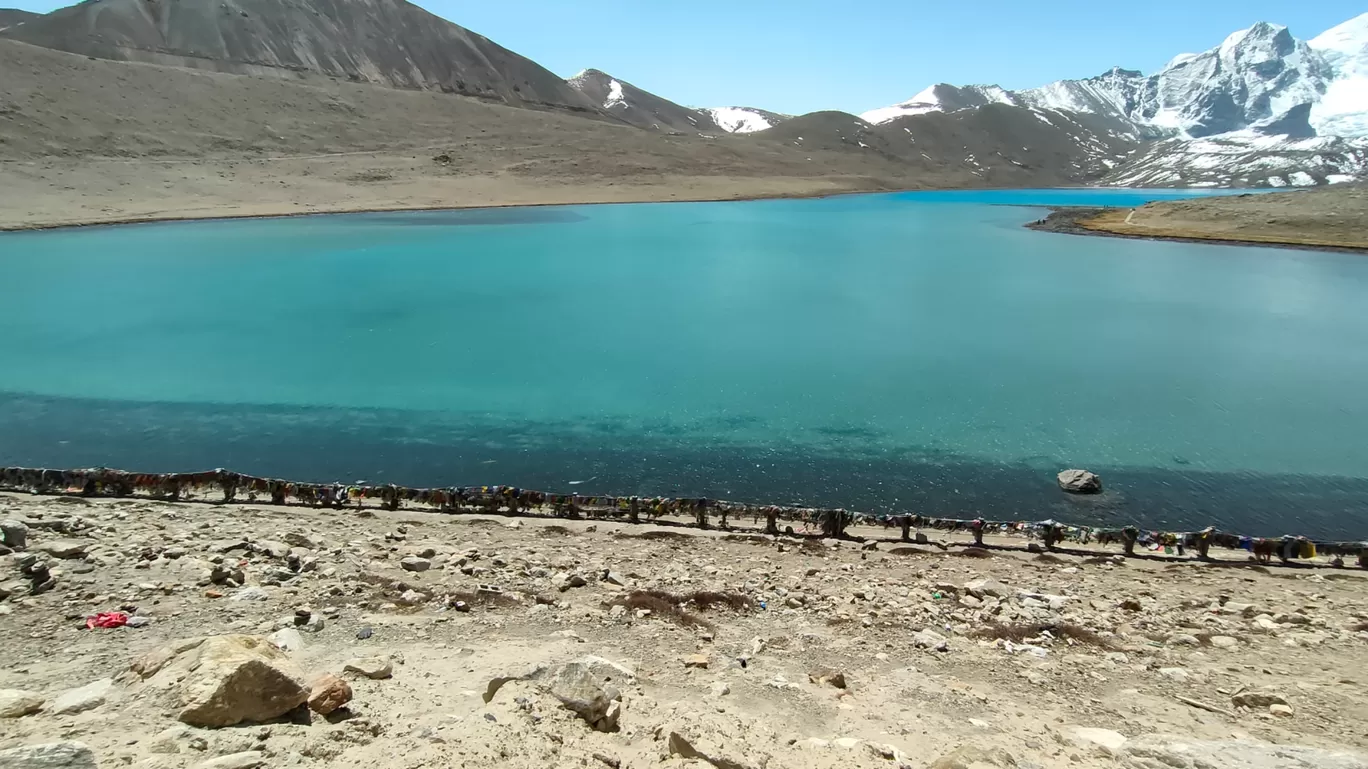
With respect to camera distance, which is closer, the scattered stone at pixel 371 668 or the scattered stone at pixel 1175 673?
the scattered stone at pixel 371 668

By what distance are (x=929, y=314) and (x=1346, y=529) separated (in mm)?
23159

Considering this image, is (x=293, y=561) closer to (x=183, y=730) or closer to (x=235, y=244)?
(x=183, y=730)

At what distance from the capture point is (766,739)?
815cm

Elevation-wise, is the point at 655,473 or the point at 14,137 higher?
the point at 14,137

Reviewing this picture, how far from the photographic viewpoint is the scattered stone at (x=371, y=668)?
882 cm

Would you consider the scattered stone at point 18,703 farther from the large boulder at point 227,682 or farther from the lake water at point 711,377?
the lake water at point 711,377

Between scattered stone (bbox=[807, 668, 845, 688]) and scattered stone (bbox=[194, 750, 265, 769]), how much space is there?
6.24m

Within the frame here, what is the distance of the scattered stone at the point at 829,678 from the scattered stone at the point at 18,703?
8.14 meters

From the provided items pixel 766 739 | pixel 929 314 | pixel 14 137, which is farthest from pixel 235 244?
pixel 766 739

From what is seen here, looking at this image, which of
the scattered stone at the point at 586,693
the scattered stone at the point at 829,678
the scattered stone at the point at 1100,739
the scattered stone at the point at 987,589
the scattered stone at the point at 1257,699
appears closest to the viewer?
the scattered stone at the point at 586,693

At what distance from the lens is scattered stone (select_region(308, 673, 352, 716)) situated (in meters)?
7.65

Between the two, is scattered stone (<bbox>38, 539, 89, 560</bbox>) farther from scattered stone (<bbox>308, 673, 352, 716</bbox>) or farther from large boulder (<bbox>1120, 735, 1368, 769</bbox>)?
large boulder (<bbox>1120, 735, 1368, 769</bbox>)

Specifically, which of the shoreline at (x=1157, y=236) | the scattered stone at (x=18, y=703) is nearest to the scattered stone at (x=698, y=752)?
the scattered stone at (x=18, y=703)

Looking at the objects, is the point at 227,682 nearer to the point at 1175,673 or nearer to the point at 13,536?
the point at 13,536
